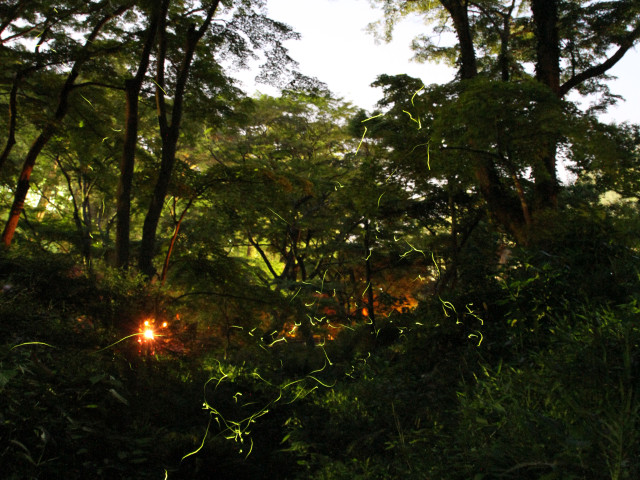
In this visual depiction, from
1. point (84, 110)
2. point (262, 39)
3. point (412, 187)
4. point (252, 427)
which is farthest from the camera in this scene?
point (412, 187)

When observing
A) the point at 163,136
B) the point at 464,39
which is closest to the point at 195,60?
the point at 163,136

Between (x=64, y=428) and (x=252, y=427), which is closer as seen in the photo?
(x=64, y=428)

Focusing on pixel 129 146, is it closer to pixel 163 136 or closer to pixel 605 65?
pixel 163 136

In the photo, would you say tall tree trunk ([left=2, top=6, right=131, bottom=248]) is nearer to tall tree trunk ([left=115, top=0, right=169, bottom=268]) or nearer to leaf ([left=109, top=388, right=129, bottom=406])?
tall tree trunk ([left=115, top=0, right=169, bottom=268])

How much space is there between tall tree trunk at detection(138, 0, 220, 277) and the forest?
0.11 feet

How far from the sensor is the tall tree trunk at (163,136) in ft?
22.8

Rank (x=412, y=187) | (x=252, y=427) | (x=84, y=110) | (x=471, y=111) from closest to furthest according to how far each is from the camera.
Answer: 1. (x=252, y=427)
2. (x=471, y=111)
3. (x=84, y=110)
4. (x=412, y=187)

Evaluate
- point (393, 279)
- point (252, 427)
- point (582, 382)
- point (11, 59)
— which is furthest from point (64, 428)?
point (393, 279)

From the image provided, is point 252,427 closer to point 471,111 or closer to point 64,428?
point 64,428

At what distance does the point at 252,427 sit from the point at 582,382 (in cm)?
420

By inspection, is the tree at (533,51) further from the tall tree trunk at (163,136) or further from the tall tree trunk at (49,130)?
the tall tree trunk at (49,130)

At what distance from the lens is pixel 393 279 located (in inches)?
570

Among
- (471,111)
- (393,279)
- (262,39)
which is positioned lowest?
(393,279)

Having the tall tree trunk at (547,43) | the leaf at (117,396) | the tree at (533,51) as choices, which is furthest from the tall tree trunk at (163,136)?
the tall tree trunk at (547,43)
